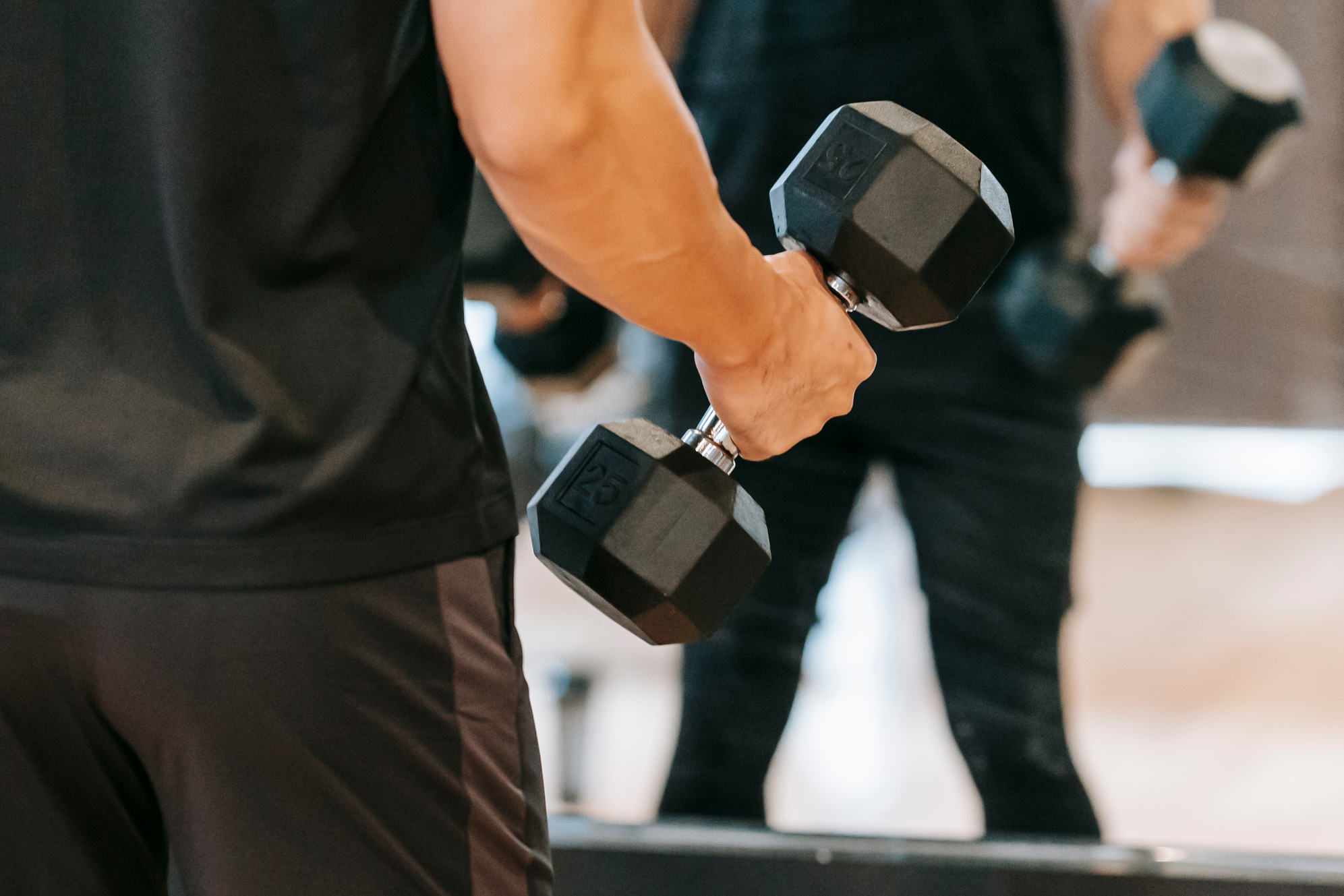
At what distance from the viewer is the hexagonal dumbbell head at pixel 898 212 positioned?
1.94ft

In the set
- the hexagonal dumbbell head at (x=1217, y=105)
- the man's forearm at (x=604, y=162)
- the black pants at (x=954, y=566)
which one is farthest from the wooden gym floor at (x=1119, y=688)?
the man's forearm at (x=604, y=162)

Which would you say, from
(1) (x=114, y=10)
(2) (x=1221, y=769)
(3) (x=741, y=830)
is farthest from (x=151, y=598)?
(2) (x=1221, y=769)

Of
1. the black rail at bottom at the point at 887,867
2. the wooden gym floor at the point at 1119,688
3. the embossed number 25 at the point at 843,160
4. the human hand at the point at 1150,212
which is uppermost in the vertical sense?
the embossed number 25 at the point at 843,160

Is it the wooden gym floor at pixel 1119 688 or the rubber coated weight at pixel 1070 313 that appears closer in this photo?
the rubber coated weight at pixel 1070 313

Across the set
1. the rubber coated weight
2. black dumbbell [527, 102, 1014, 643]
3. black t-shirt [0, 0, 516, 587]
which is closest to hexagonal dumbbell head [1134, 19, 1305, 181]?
the rubber coated weight

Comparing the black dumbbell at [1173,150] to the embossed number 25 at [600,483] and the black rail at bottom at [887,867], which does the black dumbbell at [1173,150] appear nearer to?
the black rail at bottom at [887,867]

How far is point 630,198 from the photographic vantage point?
503 millimetres

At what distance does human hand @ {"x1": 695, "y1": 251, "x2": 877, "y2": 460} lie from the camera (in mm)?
576

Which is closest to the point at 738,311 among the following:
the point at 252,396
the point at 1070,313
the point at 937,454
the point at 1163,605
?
the point at 252,396

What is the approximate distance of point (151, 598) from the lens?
0.47 m

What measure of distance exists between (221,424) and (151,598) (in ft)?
0.26

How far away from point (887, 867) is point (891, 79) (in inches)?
28.3

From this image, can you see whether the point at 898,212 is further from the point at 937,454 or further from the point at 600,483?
the point at 937,454

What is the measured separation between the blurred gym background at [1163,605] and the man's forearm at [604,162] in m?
0.95
